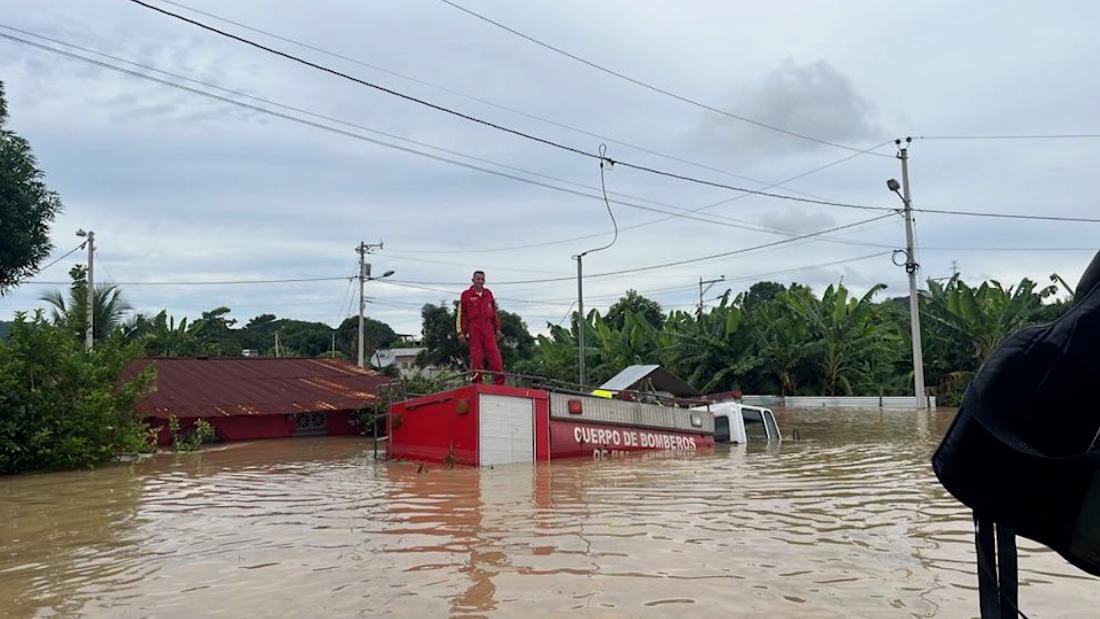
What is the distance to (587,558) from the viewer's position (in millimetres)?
6070

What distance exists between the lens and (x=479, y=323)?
44.2 ft

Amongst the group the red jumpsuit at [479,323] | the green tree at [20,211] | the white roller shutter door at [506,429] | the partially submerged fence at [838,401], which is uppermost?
the green tree at [20,211]

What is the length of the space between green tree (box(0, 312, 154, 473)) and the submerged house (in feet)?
9.88

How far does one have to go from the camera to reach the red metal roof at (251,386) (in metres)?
19.2

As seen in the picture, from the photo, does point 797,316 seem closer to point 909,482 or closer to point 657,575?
point 909,482

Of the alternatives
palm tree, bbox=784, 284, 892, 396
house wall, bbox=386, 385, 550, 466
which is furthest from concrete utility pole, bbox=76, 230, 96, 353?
palm tree, bbox=784, 284, 892, 396

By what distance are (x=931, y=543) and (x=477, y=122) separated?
367 inches

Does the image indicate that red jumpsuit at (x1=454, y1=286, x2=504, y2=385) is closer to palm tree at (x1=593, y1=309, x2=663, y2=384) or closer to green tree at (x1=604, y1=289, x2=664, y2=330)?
palm tree at (x1=593, y1=309, x2=663, y2=384)

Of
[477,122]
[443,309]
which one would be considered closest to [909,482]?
[477,122]

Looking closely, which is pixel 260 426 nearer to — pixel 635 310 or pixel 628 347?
pixel 628 347

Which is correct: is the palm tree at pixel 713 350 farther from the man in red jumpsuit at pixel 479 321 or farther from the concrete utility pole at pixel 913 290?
the man in red jumpsuit at pixel 479 321

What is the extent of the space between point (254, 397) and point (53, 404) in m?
6.45

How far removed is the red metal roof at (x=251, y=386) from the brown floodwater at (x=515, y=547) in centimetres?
707

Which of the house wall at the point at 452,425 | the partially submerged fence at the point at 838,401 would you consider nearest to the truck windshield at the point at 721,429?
the house wall at the point at 452,425
